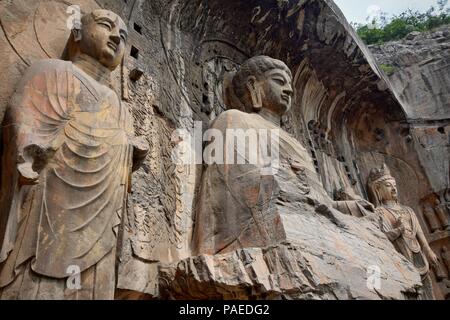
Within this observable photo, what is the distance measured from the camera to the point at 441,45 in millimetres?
9078

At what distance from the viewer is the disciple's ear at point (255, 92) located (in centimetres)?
512

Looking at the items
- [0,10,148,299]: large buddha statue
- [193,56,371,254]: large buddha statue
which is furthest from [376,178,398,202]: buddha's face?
[0,10,148,299]: large buddha statue

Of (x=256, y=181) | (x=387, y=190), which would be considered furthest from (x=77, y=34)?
(x=387, y=190)

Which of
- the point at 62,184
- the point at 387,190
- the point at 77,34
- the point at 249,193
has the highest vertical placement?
A: the point at 387,190

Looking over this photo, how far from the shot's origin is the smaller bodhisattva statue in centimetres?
620

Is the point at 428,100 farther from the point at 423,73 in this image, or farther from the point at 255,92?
the point at 255,92

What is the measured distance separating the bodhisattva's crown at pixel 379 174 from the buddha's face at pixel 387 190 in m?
0.11

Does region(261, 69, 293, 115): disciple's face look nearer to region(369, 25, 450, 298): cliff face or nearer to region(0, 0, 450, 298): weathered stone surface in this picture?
region(0, 0, 450, 298): weathered stone surface

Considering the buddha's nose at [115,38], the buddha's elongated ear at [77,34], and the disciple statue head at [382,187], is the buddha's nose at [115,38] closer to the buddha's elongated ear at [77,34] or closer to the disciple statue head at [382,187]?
the buddha's elongated ear at [77,34]

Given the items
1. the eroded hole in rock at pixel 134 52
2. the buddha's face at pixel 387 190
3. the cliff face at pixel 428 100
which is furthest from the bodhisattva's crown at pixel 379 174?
the eroded hole in rock at pixel 134 52

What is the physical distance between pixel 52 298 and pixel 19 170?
28.1 inches

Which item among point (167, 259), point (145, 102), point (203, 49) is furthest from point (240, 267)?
point (203, 49)

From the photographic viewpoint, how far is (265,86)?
17.0ft

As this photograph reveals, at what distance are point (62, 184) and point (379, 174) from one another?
550cm
